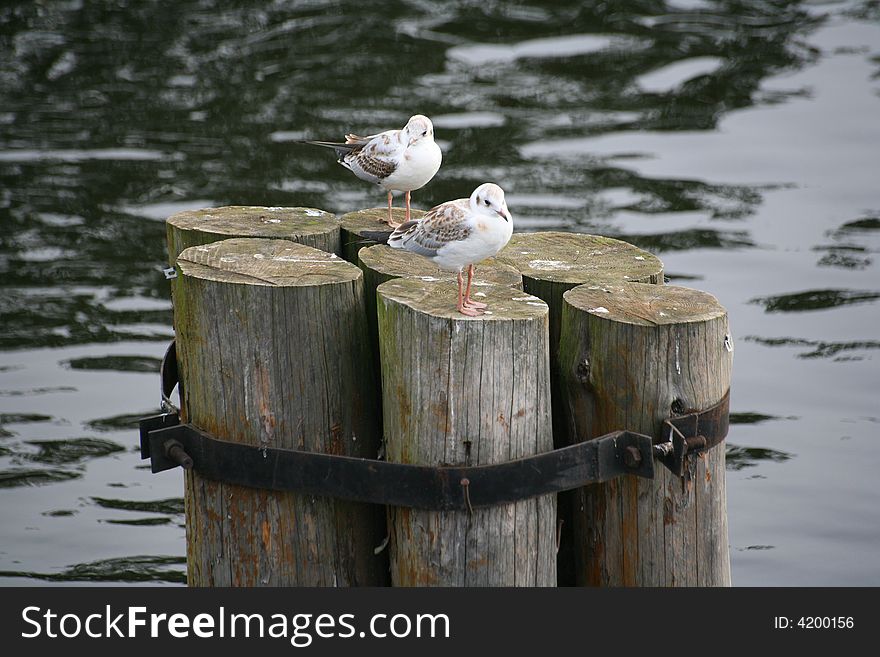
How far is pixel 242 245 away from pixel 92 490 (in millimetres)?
2818

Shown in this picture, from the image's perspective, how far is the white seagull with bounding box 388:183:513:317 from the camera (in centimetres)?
422

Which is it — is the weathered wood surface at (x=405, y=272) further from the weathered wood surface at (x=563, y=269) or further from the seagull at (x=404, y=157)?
the seagull at (x=404, y=157)

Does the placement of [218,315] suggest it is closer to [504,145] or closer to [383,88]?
[504,145]

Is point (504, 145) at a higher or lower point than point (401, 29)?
lower

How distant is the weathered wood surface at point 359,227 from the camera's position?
5.12 m

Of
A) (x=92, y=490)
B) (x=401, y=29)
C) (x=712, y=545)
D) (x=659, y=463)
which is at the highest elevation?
(x=401, y=29)

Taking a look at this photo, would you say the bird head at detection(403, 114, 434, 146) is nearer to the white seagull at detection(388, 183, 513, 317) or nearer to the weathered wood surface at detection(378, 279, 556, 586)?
the white seagull at detection(388, 183, 513, 317)

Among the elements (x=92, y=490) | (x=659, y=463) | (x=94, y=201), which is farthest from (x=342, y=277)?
(x=94, y=201)

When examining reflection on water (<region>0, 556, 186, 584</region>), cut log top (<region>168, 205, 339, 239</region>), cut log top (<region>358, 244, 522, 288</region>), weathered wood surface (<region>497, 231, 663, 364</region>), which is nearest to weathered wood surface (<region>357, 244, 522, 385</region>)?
cut log top (<region>358, 244, 522, 288</region>)

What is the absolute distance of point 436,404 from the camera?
4008 mm

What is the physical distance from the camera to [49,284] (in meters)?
9.51

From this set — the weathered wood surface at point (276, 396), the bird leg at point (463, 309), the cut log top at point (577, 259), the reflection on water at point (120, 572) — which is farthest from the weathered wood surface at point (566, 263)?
the reflection on water at point (120, 572)

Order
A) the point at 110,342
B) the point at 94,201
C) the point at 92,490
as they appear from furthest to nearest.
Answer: the point at 94,201 → the point at 110,342 → the point at 92,490

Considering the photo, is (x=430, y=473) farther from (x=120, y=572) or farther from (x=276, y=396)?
(x=120, y=572)
